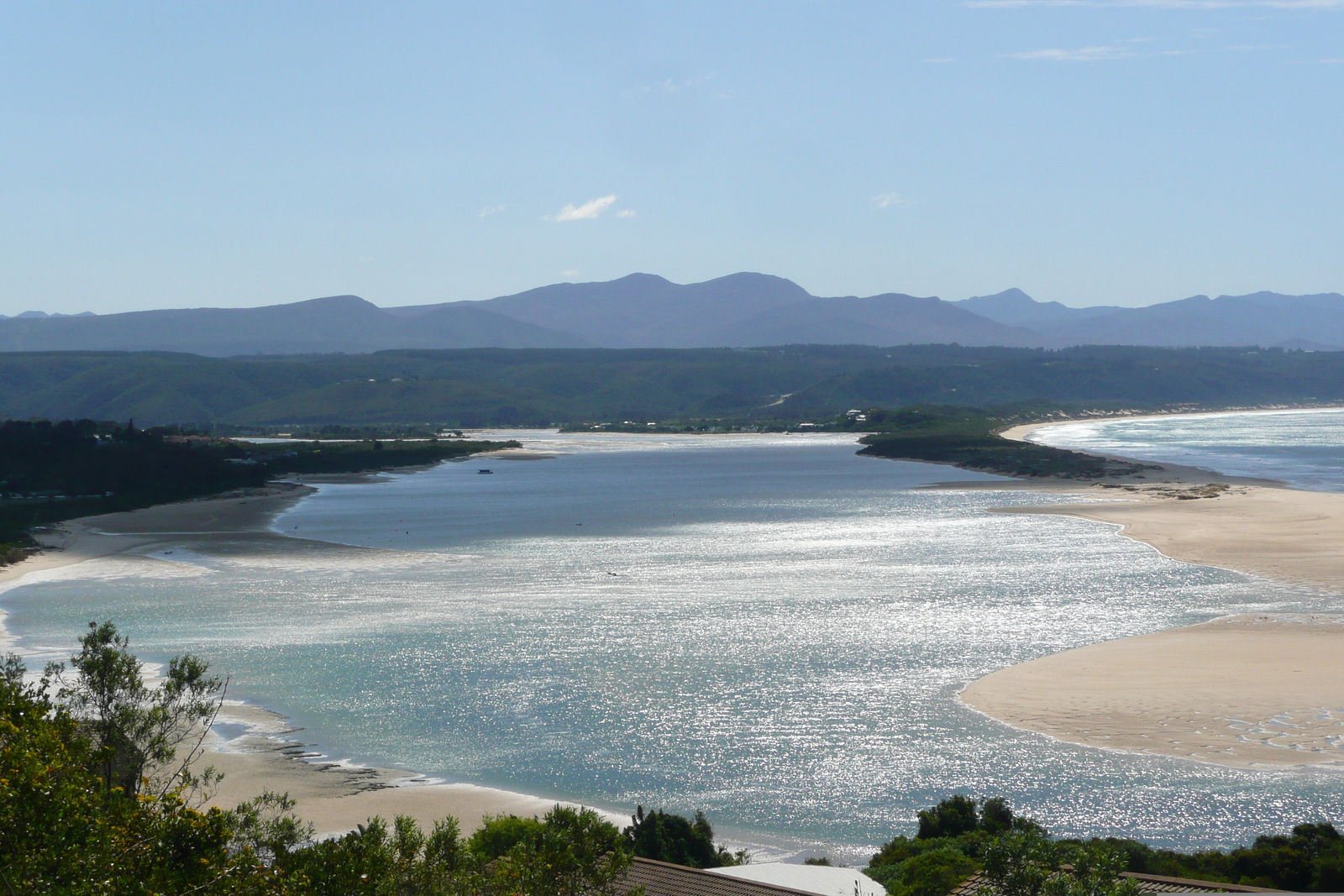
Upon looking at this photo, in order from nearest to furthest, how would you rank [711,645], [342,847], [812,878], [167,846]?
[167,846], [342,847], [812,878], [711,645]

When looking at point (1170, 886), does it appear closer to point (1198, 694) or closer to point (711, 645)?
point (1198, 694)

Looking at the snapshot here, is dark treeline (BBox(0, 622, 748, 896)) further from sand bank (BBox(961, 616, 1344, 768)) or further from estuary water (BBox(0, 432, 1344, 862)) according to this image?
sand bank (BBox(961, 616, 1344, 768))

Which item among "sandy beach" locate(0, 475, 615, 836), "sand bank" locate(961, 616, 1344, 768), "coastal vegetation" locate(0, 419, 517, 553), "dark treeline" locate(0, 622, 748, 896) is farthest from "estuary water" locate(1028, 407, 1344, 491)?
"coastal vegetation" locate(0, 419, 517, 553)

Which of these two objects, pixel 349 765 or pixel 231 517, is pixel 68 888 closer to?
pixel 349 765

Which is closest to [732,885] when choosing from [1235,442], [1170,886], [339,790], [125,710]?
[1170,886]

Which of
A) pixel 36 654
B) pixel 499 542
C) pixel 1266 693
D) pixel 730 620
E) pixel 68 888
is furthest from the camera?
pixel 499 542

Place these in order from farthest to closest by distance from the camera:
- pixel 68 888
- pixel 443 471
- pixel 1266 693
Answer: pixel 443 471 → pixel 1266 693 → pixel 68 888

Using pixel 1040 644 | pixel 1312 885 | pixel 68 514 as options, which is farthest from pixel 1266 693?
pixel 68 514
